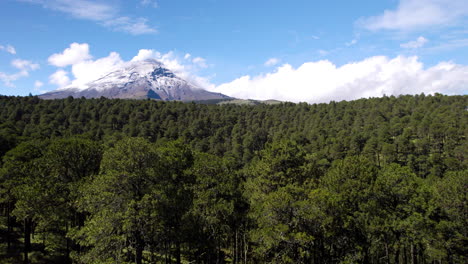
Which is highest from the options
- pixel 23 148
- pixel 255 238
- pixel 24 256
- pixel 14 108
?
pixel 14 108

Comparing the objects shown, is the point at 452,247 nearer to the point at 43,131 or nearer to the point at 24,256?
the point at 24,256

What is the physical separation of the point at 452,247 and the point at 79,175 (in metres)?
63.2

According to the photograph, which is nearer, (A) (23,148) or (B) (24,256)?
(B) (24,256)

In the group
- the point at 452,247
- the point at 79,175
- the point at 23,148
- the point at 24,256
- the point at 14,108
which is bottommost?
the point at 452,247

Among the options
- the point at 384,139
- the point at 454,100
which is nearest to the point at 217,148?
the point at 384,139

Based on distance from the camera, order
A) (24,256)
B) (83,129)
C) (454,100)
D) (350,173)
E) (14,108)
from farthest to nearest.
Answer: (454,100)
(14,108)
(83,129)
(350,173)
(24,256)

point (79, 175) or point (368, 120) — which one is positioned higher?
point (368, 120)

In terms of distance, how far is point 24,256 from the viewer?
38.6 metres

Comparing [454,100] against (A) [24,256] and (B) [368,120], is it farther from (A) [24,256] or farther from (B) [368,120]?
(A) [24,256]

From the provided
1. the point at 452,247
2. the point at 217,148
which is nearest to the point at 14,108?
the point at 217,148

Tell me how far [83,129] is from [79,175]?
11821 cm

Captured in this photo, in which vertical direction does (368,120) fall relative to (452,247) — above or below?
above

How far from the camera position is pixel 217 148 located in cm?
15200

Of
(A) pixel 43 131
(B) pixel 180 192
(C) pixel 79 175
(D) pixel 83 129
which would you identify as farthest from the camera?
(D) pixel 83 129
